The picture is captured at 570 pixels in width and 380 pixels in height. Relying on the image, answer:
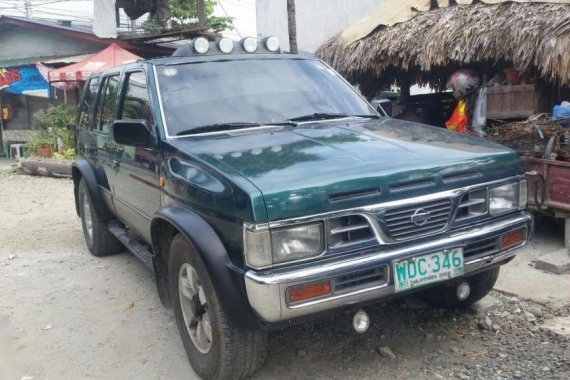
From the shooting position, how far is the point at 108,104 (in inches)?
192

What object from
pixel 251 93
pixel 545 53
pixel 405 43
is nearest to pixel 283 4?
pixel 405 43

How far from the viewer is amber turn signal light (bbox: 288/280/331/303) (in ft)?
8.32

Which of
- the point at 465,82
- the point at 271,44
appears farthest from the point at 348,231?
the point at 465,82

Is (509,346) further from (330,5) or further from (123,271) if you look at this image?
(330,5)

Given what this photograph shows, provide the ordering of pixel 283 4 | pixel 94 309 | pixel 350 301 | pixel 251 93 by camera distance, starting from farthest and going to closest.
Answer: pixel 283 4 < pixel 94 309 < pixel 251 93 < pixel 350 301

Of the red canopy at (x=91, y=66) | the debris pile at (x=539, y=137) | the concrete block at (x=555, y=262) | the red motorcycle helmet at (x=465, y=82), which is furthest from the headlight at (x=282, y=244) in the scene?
the red canopy at (x=91, y=66)

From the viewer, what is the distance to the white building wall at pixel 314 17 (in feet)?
58.4

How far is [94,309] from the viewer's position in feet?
14.8

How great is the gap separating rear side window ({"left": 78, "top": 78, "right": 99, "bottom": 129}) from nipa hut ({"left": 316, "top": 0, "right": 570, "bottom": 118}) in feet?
13.4

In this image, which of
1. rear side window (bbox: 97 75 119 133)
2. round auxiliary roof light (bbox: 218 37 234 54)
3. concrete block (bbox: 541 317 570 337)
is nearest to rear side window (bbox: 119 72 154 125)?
rear side window (bbox: 97 75 119 133)

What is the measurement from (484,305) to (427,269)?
1458 mm

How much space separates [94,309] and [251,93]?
2193 millimetres

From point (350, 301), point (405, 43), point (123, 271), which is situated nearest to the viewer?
point (350, 301)

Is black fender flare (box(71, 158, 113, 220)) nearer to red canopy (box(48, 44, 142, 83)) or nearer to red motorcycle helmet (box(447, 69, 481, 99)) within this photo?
red motorcycle helmet (box(447, 69, 481, 99))
